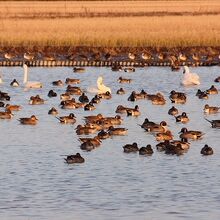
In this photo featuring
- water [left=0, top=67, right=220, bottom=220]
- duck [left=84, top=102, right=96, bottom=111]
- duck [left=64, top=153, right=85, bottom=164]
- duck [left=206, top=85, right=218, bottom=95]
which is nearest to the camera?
water [left=0, top=67, right=220, bottom=220]

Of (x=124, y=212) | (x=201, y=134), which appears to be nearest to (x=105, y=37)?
(x=201, y=134)

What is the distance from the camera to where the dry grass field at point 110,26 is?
52188 mm

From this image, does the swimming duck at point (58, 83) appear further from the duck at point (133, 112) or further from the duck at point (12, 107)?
the duck at point (133, 112)

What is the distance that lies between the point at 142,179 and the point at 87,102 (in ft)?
43.7

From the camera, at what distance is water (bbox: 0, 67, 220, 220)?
59.8 feet

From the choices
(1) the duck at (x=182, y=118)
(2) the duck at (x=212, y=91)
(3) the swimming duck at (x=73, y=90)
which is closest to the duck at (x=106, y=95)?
(3) the swimming duck at (x=73, y=90)

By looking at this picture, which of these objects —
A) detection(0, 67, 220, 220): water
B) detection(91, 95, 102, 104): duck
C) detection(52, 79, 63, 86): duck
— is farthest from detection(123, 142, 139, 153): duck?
detection(52, 79, 63, 86): duck

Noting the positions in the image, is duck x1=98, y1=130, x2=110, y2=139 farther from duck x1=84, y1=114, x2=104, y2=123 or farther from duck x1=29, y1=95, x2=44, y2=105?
duck x1=29, y1=95, x2=44, y2=105

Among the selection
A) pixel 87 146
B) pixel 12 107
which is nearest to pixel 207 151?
pixel 87 146

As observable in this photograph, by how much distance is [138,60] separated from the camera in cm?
4662

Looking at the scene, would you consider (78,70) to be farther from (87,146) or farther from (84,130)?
(87,146)

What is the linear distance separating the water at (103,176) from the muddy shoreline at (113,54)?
47.4 feet

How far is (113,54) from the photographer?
48406 mm

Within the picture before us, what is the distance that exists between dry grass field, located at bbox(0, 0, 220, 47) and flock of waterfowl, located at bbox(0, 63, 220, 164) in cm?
1220
